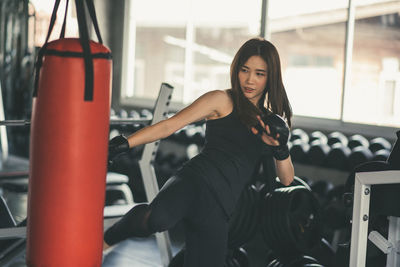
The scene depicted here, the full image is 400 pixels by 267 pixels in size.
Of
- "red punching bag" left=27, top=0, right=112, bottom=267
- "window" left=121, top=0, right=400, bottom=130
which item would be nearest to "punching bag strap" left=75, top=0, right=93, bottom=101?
"red punching bag" left=27, top=0, right=112, bottom=267

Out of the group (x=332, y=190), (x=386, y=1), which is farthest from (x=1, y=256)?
(x=386, y=1)

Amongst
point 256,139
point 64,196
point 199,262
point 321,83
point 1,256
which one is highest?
point 321,83

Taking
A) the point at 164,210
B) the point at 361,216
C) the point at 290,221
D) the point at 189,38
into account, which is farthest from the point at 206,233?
the point at 189,38

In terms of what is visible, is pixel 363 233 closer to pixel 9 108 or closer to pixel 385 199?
pixel 385 199

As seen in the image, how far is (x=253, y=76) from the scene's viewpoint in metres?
1.91

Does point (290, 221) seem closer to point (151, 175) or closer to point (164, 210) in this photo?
point (151, 175)

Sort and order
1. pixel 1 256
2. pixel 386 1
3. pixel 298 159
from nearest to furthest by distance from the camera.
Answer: pixel 1 256 < pixel 298 159 < pixel 386 1

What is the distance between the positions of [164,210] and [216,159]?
271mm

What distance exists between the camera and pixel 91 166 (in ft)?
5.48

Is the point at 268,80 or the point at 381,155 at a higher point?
the point at 268,80

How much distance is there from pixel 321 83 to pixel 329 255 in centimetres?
344

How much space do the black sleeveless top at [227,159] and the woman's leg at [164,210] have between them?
0.21ft

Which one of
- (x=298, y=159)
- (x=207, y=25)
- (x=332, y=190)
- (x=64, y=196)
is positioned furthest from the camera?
(x=207, y=25)

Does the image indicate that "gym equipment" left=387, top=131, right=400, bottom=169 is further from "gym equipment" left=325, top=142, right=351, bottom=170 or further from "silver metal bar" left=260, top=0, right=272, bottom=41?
"silver metal bar" left=260, top=0, right=272, bottom=41
